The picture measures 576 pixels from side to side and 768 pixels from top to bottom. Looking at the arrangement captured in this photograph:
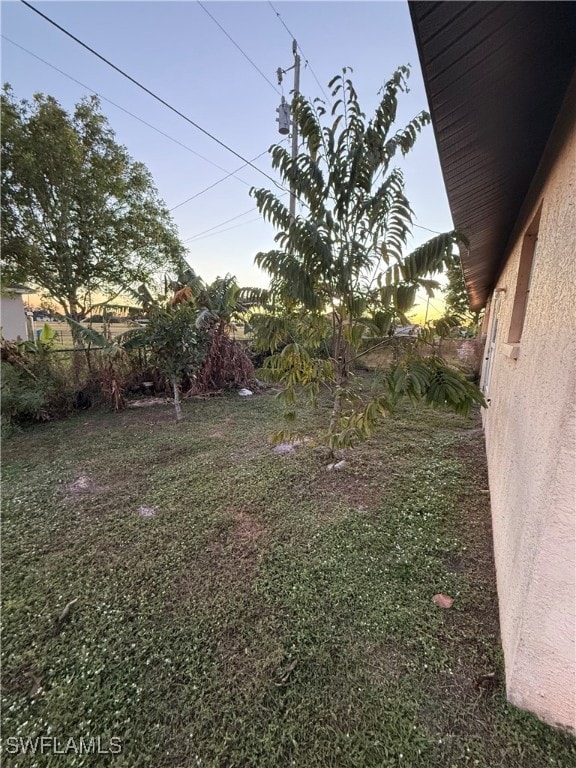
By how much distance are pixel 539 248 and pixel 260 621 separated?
10.7 ft

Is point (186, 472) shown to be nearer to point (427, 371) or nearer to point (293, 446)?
point (293, 446)

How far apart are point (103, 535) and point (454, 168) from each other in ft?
13.8

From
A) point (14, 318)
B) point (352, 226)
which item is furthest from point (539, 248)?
point (14, 318)

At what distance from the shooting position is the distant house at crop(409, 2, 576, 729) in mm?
1066

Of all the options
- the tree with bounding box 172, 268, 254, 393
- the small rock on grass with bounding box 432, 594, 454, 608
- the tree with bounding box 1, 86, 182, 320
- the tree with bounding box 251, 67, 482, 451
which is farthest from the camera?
the tree with bounding box 172, 268, 254, 393

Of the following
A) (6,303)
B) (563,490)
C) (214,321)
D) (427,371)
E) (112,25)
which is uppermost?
(112,25)

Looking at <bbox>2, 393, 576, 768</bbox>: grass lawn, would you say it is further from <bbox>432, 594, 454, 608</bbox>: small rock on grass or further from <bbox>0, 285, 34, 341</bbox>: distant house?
<bbox>0, 285, 34, 341</bbox>: distant house

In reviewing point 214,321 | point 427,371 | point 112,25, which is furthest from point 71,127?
point 427,371

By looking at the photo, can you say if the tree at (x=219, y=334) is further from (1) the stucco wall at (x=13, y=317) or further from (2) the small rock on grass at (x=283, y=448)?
(1) the stucco wall at (x=13, y=317)

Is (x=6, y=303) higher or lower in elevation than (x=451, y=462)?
higher

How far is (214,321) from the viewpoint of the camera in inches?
329

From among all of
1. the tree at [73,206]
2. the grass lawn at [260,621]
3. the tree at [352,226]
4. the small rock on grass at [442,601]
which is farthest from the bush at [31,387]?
the small rock on grass at [442,601]

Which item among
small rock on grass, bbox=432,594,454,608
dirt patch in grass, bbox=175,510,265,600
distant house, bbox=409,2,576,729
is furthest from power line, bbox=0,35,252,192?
small rock on grass, bbox=432,594,454,608

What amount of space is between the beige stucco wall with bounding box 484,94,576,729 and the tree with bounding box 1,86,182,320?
909cm
